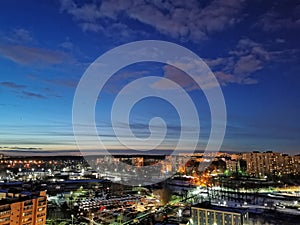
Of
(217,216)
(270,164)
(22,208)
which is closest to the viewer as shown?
(22,208)

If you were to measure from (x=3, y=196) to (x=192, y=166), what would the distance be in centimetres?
1914

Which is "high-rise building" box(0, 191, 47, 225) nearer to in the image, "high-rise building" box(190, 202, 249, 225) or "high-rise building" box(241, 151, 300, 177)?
"high-rise building" box(190, 202, 249, 225)

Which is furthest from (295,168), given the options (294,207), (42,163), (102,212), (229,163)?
(42,163)

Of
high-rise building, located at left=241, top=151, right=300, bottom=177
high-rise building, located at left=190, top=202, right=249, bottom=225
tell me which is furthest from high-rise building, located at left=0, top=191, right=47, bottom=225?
high-rise building, located at left=241, top=151, right=300, bottom=177

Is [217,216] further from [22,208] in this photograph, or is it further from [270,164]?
[270,164]

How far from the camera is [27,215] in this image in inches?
183

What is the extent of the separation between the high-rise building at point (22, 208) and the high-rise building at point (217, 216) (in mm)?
3078

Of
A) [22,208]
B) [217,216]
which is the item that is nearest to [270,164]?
[217,216]

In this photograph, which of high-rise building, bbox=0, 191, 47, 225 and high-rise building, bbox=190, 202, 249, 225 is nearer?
high-rise building, bbox=0, 191, 47, 225

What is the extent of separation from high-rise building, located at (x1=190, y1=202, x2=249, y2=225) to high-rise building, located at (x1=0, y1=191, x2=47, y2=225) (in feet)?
10.1

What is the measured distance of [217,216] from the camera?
190 inches

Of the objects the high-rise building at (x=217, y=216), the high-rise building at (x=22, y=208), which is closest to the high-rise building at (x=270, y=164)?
the high-rise building at (x=217, y=216)

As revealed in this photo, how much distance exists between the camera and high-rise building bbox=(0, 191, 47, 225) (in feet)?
14.0

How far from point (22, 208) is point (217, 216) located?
3.66 meters
